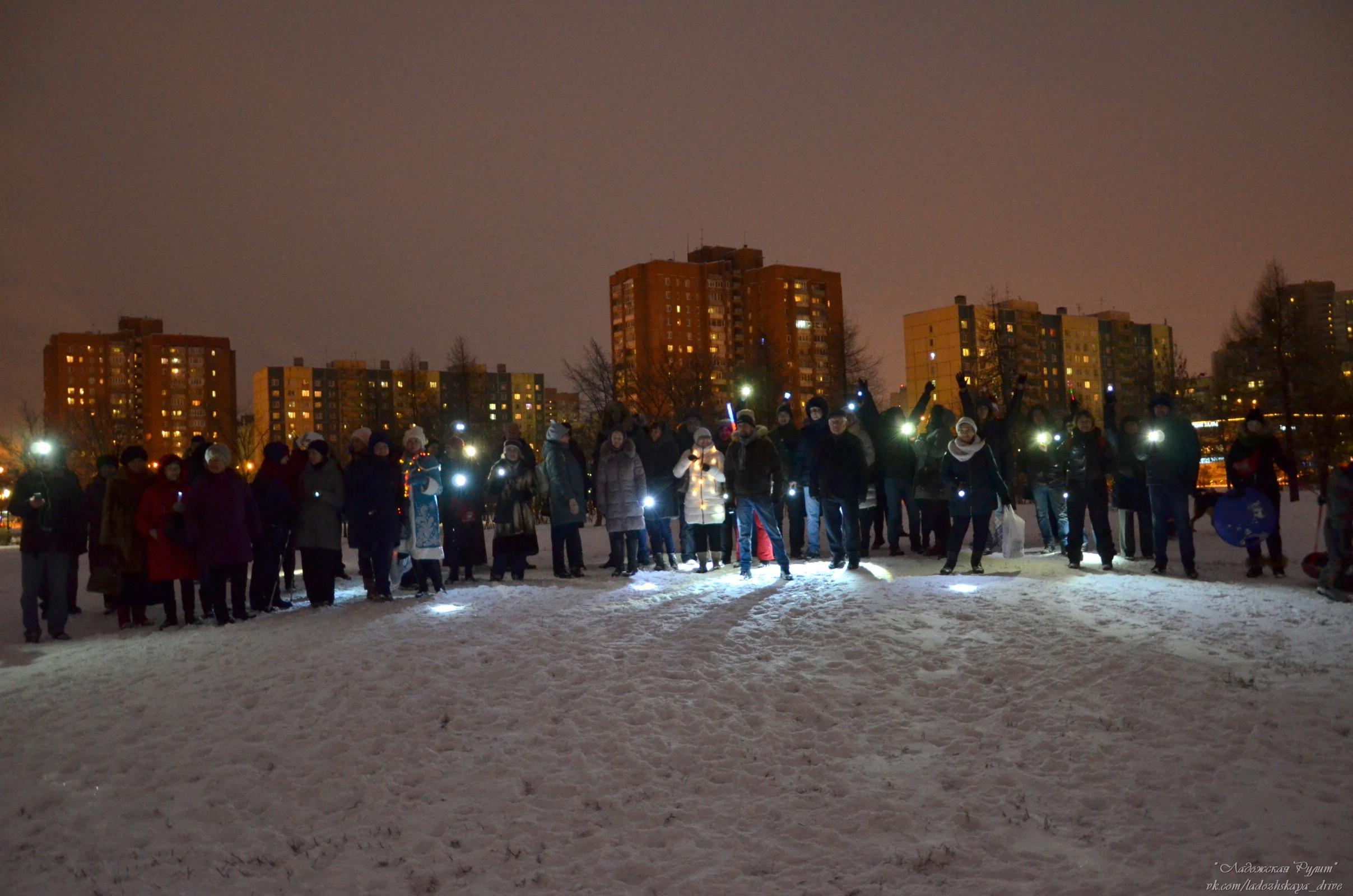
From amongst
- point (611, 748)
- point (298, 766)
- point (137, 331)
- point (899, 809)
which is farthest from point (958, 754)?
point (137, 331)

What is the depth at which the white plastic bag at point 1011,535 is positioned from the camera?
42.2 feet

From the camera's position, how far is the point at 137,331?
117125mm

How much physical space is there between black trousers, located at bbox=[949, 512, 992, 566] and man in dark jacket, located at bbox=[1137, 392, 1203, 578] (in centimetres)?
203

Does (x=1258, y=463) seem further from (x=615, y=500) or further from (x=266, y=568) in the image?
(x=266, y=568)

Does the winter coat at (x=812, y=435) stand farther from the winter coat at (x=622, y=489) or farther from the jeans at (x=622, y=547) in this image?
the jeans at (x=622, y=547)

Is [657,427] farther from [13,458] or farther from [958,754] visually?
[13,458]

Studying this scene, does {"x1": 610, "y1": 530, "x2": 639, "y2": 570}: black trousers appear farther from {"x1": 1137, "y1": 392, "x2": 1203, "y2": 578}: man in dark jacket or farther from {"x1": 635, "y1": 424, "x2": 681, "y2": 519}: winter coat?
{"x1": 1137, "y1": 392, "x2": 1203, "y2": 578}: man in dark jacket

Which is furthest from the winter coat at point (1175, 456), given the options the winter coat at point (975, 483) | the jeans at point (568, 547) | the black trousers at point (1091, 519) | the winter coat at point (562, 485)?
the jeans at point (568, 547)

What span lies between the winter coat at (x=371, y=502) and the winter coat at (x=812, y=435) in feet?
17.3

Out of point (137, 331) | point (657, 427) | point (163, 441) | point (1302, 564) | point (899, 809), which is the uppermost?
point (137, 331)

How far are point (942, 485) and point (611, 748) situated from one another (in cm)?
869

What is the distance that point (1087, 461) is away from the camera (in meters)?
12.8

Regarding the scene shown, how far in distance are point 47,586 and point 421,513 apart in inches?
172

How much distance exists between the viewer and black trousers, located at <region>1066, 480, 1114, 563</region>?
12.4m
